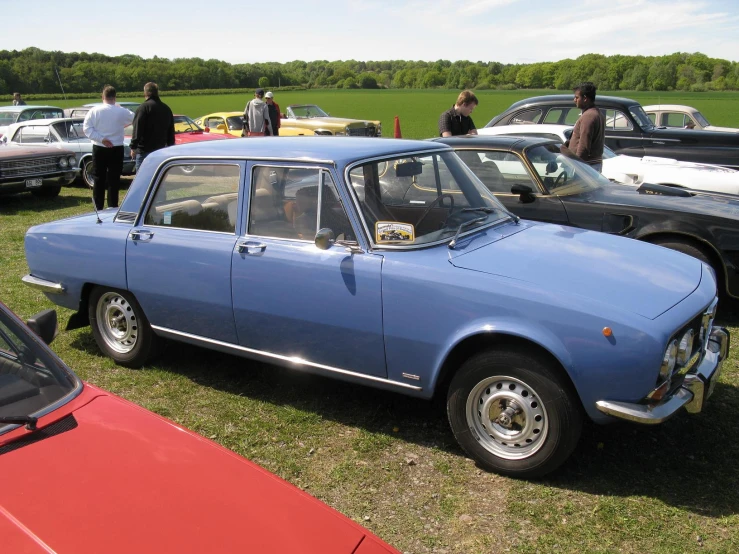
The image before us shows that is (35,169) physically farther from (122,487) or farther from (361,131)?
(122,487)

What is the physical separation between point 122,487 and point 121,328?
10.8ft

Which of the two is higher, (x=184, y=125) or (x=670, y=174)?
(x=184, y=125)

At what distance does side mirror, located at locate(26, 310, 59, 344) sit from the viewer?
2.93 m

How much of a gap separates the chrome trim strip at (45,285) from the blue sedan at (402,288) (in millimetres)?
17

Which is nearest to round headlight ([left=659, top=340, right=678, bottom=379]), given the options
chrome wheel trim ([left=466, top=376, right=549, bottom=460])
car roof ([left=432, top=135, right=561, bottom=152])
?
chrome wheel trim ([left=466, top=376, right=549, bottom=460])

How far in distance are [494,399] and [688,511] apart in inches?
41.4

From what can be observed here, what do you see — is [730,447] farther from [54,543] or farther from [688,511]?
[54,543]

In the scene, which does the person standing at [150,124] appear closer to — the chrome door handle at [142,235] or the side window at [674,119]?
the chrome door handle at [142,235]

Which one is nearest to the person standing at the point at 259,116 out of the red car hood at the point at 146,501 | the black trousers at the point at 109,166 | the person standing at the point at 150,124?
the person standing at the point at 150,124

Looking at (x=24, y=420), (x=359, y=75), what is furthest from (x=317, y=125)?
(x=359, y=75)

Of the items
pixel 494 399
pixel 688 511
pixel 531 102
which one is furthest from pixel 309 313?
pixel 531 102

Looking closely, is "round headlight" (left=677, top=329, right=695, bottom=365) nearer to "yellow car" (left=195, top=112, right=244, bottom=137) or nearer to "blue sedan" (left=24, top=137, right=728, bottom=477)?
"blue sedan" (left=24, top=137, right=728, bottom=477)

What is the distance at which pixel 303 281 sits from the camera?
13.0ft

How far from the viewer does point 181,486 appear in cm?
208
